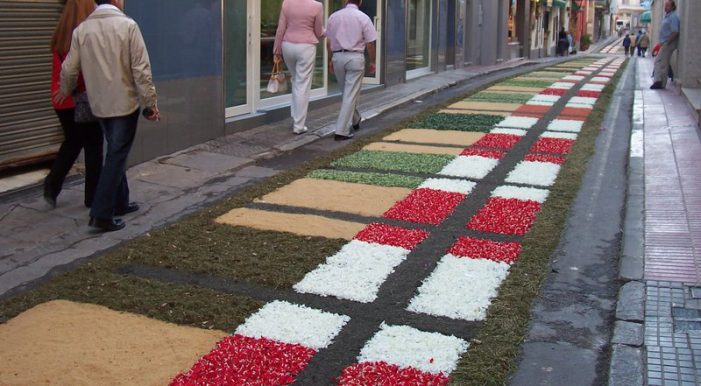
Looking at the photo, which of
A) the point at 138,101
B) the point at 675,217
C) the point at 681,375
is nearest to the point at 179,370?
the point at 681,375

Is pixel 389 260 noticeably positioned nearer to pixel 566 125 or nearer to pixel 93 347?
pixel 93 347

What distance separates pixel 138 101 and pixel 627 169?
4830 millimetres

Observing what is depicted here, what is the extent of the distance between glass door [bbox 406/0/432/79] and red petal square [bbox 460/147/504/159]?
9553 millimetres

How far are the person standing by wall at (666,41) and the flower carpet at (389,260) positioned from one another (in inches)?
270

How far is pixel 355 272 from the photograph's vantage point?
4.70 metres

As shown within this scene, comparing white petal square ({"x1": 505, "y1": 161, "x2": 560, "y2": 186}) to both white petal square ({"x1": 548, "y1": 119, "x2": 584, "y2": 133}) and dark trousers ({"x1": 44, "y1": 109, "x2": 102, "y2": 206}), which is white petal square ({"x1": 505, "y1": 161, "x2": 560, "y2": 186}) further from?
dark trousers ({"x1": 44, "y1": 109, "x2": 102, "y2": 206})

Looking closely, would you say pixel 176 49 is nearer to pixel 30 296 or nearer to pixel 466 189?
pixel 466 189

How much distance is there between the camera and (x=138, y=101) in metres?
5.57

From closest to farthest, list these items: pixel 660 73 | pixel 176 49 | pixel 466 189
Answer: pixel 466 189, pixel 176 49, pixel 660 73

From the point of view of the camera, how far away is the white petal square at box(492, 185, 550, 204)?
21.3 ft

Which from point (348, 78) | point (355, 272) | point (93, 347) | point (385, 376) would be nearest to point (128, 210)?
point (355, 272)

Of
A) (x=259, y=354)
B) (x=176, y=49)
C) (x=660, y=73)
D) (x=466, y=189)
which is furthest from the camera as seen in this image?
(x=660, y=73)

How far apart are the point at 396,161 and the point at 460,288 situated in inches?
149

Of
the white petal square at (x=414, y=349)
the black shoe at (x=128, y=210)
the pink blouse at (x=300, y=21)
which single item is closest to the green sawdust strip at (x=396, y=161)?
the pink blouse at (x=300, y=21)
